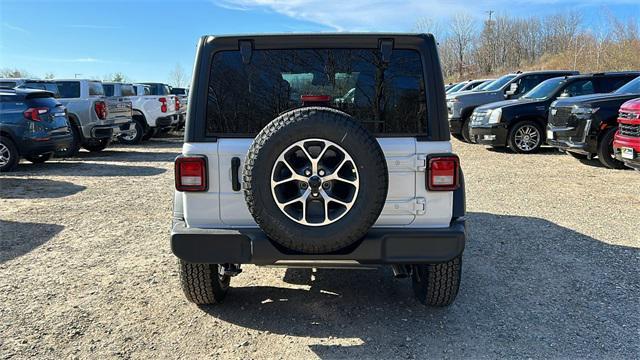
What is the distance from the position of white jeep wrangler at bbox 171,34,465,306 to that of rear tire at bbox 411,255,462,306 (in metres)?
0.26

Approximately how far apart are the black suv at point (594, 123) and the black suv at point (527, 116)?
157 centimetres

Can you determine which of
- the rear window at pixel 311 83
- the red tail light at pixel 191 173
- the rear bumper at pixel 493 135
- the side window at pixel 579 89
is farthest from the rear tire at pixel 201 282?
the side window at pixel 579 89

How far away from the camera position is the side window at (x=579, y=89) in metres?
10.6

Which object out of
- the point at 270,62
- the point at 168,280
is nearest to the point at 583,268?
the point at 270,62

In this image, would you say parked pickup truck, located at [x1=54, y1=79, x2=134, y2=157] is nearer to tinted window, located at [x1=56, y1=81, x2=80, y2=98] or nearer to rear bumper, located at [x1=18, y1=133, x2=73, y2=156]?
tinted window, located at [x1=56, y1=81, x2=80, y2=98]

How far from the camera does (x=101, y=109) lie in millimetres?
11930

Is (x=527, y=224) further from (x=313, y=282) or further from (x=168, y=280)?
(x=168, y=280)

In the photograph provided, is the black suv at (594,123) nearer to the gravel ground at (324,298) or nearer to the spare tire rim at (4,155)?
the gravel ground at (324,298)

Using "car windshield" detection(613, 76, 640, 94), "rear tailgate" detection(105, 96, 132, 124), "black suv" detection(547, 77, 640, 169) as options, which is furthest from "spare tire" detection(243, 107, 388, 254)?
"rear tailgate" detection(105, 96, 132, 124)

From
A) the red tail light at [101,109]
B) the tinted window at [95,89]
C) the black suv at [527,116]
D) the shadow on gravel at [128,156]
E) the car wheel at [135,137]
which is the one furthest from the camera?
the car wheel at [135,137]

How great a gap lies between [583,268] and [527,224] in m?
1.35

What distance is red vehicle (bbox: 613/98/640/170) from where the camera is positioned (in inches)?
271

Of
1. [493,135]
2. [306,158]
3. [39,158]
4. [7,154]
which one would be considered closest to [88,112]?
[39,158]

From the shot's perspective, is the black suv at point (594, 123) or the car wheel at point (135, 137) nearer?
the black suv at point (594, 123)
